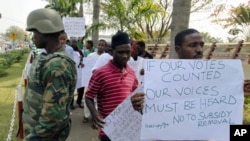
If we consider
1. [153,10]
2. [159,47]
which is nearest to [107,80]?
[153,10]

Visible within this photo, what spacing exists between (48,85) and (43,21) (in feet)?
1.44

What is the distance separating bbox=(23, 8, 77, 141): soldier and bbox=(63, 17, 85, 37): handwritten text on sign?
835 cm

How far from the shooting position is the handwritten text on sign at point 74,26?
1081 centimetres

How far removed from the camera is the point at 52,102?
7.52 ft

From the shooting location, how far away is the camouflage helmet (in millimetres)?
2426

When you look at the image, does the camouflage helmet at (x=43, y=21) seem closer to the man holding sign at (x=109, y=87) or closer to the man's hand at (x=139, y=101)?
the man's hand at (x=139, y=101)

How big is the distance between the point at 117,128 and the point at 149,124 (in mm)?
704

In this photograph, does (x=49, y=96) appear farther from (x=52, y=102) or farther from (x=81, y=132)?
(x=81, y=132)

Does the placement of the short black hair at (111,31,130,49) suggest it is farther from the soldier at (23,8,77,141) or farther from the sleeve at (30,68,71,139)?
the sleeve at (30,68,71,139)

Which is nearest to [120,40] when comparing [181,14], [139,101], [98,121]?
[98,121]

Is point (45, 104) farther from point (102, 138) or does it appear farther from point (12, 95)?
point (12, 95)

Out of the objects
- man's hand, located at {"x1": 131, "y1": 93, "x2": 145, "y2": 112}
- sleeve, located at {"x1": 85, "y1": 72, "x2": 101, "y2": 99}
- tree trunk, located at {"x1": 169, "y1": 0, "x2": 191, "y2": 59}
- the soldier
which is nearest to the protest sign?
sleeve, located at {"x1": 85, "y1": 72, "x2": 101, "y2": 99}

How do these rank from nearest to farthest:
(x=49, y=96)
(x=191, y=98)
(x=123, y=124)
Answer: (x=49, y=96)
(x=191, y=98)
(x=123, y=124)

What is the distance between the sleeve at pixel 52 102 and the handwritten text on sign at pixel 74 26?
28.0 ft
